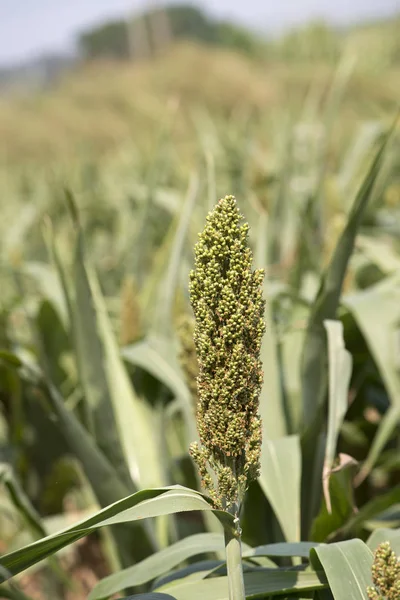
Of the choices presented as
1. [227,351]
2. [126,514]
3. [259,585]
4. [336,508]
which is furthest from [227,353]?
[336,508]

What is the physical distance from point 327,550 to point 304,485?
383 millimetres

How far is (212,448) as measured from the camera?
553 mm

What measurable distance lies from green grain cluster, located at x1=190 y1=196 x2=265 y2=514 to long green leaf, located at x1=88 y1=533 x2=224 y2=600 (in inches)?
9.3

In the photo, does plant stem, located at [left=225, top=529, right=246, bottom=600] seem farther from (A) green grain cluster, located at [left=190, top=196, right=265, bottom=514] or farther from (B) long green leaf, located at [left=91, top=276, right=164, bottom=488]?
(B) long green leaf, located at [left=91, top=276, right=164, bottom=488]

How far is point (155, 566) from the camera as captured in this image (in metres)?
0.75

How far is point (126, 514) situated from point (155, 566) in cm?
23

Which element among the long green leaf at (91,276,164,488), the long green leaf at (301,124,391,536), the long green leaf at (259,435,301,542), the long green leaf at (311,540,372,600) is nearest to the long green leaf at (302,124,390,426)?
the long green leaf at (301,124,391,536)

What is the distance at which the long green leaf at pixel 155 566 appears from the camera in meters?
0.74

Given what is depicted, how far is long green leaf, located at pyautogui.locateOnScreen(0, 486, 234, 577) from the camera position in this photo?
→ 0.55 m

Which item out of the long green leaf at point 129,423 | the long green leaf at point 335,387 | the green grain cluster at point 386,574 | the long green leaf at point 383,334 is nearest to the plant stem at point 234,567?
the green grain cluster at point 386,574

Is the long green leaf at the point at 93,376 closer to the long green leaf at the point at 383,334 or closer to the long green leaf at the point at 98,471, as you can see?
the long green leaf at the point at 98,471

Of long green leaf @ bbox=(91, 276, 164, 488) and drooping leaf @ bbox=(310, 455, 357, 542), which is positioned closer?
drooping leaf @ bbox=(310, 455, 357, 542)

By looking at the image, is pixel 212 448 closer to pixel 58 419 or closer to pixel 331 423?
pixel 331 423

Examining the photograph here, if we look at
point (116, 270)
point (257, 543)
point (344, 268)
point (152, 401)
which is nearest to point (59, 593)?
point (152, 401)
